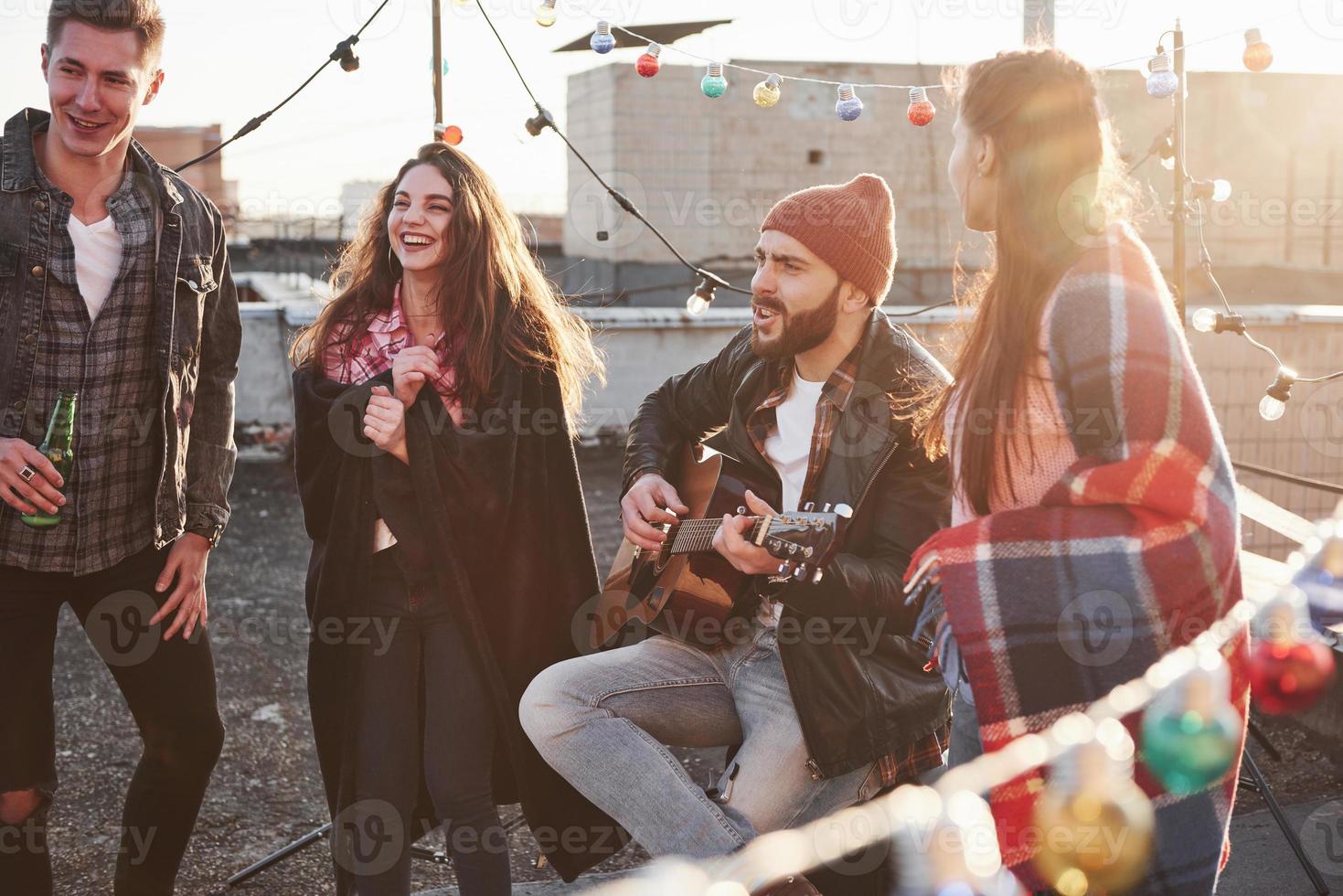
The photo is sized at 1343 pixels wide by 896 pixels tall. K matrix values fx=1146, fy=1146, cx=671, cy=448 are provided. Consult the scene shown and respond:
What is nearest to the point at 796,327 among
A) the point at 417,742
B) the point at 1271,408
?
the point at 417,742

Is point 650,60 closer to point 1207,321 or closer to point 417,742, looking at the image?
point 1207,321

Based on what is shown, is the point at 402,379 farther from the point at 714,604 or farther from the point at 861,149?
the point at 861,149

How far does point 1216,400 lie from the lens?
225 inches

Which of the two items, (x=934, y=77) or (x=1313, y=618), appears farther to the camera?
(x=934, y=77)

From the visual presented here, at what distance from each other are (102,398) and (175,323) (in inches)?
9.3

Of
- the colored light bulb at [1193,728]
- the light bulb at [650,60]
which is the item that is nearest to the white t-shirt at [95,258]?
the light bulb at [650,60]

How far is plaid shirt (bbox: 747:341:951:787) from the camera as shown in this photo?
2.63 m

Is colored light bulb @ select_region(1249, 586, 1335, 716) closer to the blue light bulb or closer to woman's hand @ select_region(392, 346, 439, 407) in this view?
woman's hand @ select_region(392, 346, 439, 407)

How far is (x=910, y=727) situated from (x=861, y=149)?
18.3 metres

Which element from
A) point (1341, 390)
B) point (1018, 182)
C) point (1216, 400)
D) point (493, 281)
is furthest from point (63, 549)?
point (1341, 390)

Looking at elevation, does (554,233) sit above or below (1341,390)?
above

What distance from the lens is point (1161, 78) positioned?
155 inches

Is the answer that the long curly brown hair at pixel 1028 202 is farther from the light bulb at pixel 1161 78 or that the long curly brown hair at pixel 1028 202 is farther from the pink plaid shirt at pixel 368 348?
the light bulb at pixel 1161 78

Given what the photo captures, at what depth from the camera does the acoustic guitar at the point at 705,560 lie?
8.30 feet
